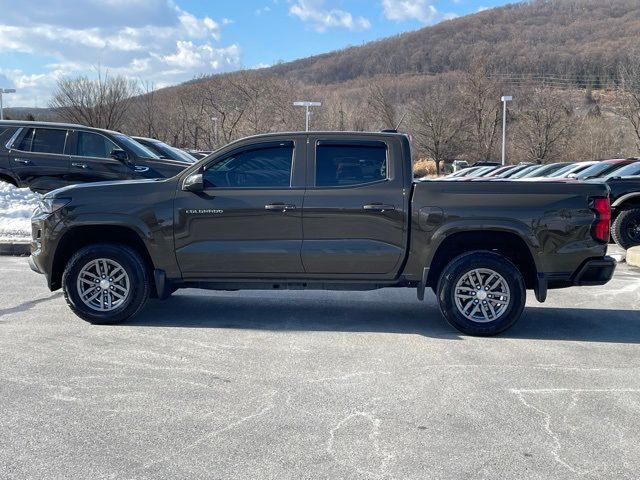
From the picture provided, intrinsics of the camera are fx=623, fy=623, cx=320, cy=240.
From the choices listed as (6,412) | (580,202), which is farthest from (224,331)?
(580,202)

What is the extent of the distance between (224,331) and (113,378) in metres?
1.54

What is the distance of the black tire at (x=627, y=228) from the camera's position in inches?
447

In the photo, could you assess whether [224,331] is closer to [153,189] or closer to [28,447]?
[153,189]

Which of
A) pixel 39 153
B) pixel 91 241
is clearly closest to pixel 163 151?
pixel 39 153

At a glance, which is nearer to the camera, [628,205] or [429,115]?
[628,205]

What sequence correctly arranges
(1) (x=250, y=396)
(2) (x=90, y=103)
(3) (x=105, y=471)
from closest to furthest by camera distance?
(3) (x=105, y=471) → (1) (x=250, y=396) → (2) (x=90, y=103)

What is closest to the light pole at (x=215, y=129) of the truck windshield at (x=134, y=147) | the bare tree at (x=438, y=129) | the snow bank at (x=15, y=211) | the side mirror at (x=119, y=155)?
the bare tree at (x=438, y=129)

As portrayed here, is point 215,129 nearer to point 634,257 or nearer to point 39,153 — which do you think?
point 39,153

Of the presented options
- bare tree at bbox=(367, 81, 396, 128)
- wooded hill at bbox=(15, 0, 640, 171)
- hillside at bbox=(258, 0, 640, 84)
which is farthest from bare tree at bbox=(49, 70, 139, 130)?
hillside at bbox=(258, 0, 640, 84)

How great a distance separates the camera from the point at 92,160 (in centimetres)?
1233

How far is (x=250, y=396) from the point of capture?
4.41 metres

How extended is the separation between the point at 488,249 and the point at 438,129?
47.4m

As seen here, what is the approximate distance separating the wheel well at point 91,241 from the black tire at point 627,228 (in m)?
8.81

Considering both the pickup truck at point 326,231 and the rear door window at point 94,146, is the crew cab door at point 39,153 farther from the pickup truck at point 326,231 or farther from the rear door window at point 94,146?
the pickup truck at point 326,231
